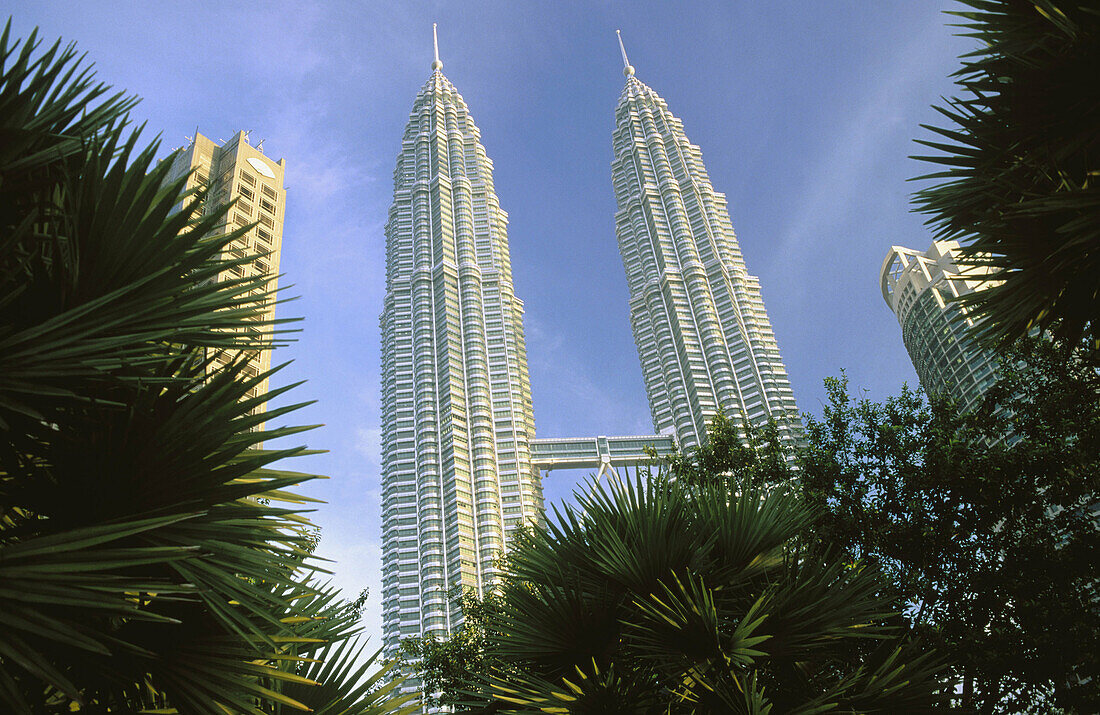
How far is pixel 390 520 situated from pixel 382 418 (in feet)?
60.8

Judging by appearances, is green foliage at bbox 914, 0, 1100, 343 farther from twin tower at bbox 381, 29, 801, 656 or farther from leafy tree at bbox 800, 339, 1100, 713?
twin tower at bbox 381, 29, 801, 656

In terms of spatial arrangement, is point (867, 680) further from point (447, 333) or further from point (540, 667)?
point (447, 333)

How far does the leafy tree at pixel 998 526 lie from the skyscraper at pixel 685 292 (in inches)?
3643

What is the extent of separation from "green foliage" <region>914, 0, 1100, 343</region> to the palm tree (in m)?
2.98

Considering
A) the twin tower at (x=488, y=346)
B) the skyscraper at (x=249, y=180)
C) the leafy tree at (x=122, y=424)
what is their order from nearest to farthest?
the leafy tree at (x=122, y=424) → the skyscraper at (x=249, y=180) → the twin tower at (x=488, y=346)

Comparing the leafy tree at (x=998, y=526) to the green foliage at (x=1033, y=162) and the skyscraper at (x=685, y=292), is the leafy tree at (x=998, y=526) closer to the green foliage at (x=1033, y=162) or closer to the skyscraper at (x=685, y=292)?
the green foliage at (x=1033, y=162)

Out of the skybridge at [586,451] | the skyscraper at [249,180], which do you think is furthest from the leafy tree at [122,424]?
the skybridge at [586,451]

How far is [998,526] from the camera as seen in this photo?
12844mm

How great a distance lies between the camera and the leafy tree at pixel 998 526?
10.4 meters

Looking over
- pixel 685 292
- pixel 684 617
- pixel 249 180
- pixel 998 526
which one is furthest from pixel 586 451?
pixel 684 617

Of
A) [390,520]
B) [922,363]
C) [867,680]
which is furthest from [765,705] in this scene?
[390,520]

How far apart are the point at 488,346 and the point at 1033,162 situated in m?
113

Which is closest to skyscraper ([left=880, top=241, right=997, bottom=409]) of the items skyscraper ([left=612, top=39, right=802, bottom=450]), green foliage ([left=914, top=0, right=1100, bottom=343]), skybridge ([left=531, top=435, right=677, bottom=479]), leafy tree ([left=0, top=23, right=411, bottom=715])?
skyscraper ([left=612, top=39, right=802, bottom=450])

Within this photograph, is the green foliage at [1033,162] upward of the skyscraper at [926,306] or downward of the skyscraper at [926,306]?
downward
